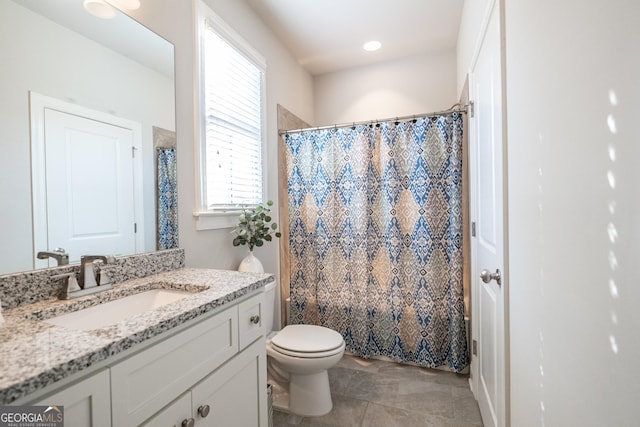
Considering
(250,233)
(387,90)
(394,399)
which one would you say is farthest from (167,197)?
(387,90)

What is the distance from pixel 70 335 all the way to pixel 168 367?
250mm

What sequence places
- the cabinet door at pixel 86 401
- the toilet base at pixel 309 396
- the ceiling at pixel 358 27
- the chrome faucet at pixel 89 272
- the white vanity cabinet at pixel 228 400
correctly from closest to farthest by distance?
the cabinet door at pixel 86 401, the white vanity cabinet at pixel 228 400, the chrome faucet at pixel 89 272, the toilet base at pixel 309 396, the ceiling at pixel 358 27

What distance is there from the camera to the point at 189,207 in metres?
1.57

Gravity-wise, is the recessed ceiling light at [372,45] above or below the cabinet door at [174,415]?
above

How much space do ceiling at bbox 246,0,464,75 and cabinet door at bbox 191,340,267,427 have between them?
2.21 metres

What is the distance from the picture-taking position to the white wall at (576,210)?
18.3 inches

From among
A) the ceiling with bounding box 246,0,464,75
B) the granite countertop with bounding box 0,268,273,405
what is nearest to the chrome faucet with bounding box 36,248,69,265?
the granite countertop with bounding box 0,268,273,405

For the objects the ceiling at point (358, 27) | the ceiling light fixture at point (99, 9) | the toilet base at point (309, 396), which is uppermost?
the ceiling at point (358, 27)

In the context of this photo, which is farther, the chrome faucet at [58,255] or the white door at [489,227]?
the white door at [489,227]

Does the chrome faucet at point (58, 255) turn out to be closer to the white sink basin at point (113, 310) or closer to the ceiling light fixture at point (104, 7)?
the white sink basin at point (113, 310)

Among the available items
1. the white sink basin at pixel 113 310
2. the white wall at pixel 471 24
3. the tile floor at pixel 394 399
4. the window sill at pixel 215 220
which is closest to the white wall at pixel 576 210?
the white wall at pixel 471 24

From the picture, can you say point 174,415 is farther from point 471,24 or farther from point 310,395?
point 471,24

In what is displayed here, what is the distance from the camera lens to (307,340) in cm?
177

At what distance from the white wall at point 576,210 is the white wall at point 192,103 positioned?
58.6 inches
